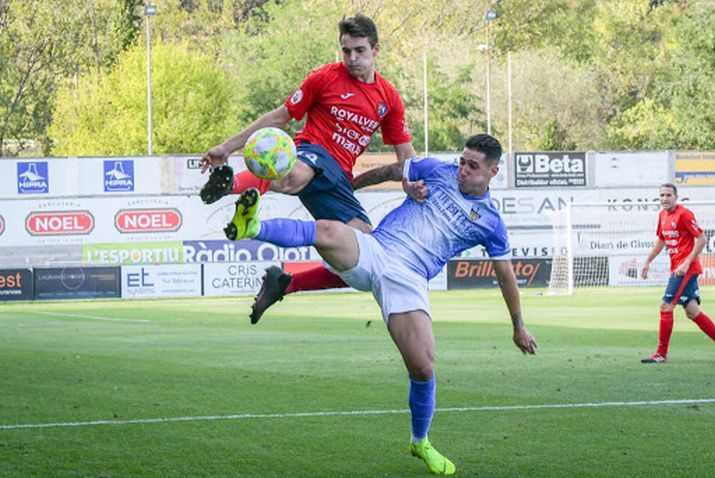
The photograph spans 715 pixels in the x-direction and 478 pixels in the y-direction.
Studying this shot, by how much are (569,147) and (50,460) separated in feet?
247

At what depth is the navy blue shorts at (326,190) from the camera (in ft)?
33.7

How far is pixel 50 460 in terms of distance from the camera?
9586 millimetres

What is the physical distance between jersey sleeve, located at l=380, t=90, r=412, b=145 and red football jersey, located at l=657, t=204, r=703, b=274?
286 inches

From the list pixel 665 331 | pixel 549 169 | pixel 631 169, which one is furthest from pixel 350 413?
pixel 631 169

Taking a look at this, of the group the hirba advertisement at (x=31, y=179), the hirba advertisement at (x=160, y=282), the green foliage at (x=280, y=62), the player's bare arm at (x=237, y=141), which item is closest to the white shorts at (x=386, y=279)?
the player's bare arm at (x=237, y=141)

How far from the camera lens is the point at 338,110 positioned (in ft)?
34.5

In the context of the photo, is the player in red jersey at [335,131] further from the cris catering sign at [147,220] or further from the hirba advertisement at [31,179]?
the hirba advertisement at [31,179]

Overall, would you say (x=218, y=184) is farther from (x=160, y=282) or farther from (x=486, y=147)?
(x=160, y=282)

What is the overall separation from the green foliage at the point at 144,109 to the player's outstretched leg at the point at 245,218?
56.1 meters

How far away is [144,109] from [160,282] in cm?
2534

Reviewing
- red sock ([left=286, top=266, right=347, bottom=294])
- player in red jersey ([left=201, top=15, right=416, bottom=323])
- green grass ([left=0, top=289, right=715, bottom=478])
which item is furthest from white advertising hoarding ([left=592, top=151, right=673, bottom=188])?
red sock ([left=286, top=266, right=347, bottom=294])

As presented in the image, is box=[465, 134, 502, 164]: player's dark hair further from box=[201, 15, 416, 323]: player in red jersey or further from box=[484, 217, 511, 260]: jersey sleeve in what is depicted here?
box=[201, 15, 416, 323]: player in red jersey

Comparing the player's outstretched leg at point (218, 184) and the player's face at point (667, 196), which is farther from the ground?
the player's face at point (667, 196)

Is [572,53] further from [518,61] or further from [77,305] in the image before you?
[77,305]
